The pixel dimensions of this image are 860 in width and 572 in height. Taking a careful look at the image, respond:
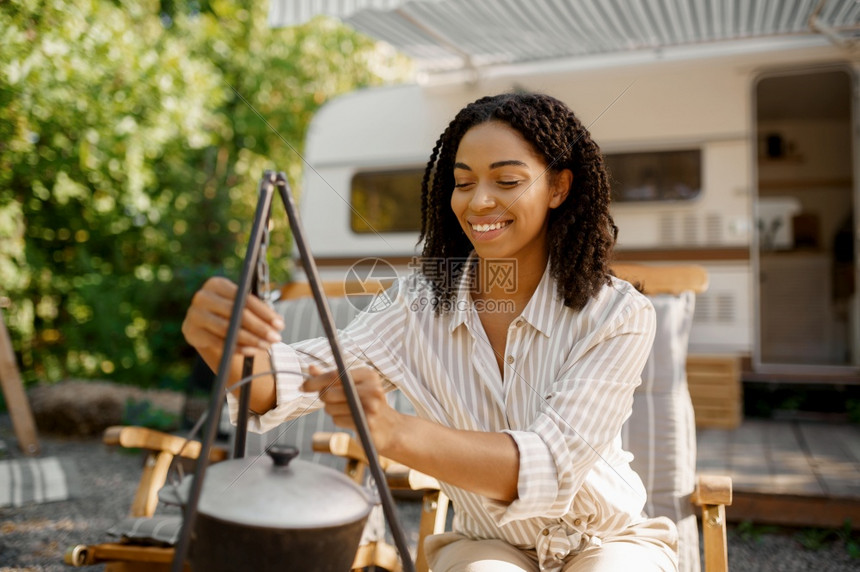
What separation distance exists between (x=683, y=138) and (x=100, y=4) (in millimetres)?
4689

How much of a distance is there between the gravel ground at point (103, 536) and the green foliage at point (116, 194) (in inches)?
87.9

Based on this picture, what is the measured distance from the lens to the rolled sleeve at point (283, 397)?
125 centimetres

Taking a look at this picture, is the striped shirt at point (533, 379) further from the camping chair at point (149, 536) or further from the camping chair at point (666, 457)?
A: the camping chair at point (149, 536)

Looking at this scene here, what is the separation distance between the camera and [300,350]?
1371mm

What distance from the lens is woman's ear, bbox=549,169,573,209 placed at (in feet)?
5.18

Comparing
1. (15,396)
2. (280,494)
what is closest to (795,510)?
(280,494)

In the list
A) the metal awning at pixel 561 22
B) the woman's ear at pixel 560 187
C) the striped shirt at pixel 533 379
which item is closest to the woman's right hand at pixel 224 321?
the striped shirt at pixel 533 379

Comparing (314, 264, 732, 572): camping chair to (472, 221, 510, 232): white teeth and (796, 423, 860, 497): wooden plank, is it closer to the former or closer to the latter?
(472, 221, 510, 232): white teeth

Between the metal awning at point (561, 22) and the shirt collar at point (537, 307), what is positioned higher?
the metal awning at point (561, 22)

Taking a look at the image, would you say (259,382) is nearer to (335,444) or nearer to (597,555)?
(597,555)

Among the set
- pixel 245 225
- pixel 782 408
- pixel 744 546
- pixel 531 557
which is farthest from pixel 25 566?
pixel 245 225

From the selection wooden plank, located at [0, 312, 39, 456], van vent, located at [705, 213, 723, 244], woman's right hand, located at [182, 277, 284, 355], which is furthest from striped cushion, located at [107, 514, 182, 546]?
van vent, located at [705, 213, 723, 244]

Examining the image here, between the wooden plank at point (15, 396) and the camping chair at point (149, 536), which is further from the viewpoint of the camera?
the wooden plank at point (15, 396)

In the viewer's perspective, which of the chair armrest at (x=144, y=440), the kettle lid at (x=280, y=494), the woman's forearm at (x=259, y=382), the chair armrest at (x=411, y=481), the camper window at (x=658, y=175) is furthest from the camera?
the camper window at (x=658, y=175)
